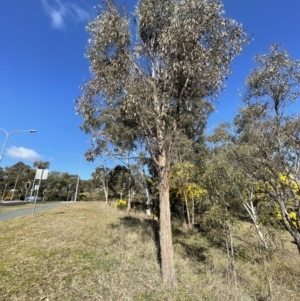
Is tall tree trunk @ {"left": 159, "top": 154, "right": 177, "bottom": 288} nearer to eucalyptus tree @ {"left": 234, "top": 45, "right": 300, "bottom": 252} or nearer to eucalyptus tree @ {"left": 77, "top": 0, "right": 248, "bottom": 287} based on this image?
eucalyptus tree @ {"left": 77, "top": 0, "right": 248, "bottom": 287}

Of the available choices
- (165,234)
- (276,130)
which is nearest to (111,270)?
(165,234)

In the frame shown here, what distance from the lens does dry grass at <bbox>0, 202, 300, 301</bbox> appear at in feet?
16.1

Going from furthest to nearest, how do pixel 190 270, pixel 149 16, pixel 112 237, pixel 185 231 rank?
pixel 185 231 < pixel 112 237 < pixel 149 16 < pixel 190 270

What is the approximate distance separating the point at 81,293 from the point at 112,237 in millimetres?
5079

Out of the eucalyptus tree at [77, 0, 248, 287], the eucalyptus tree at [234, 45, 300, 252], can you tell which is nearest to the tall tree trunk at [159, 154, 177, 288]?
the eucalyptus tree at [77, 0, 248, 287]

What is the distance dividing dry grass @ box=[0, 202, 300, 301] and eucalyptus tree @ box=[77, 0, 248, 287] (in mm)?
1012

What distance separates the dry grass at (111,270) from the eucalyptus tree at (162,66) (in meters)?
1.01

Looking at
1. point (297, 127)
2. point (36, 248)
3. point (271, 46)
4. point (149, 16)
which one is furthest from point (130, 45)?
point (36, 248)

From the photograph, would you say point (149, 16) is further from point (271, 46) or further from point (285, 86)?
point (285, 86)

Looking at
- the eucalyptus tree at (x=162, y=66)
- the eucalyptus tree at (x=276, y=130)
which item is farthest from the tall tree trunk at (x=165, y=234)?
the eucalyptus tree at (x=276, y=130)

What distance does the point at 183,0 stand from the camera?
7.07 meters

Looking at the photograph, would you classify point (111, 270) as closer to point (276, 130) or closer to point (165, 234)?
point (165, 234)

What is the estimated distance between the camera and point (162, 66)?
782 cm

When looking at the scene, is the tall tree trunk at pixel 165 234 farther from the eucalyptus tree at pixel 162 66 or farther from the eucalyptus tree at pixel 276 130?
the eucalyptus tree at pixel 276 130
